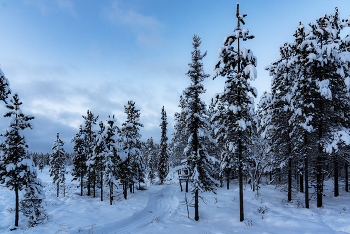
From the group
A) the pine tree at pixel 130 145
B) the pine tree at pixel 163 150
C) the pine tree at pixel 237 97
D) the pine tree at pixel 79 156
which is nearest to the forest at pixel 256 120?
the pine tree at pixel 237 97

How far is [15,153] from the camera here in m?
17.3

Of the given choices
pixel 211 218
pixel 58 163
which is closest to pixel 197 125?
pixel 211 218

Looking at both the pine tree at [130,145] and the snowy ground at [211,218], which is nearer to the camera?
the snowy ground at [211,218]

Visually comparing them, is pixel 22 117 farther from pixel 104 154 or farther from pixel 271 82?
pixel 271 82

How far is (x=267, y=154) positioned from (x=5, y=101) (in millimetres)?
25282

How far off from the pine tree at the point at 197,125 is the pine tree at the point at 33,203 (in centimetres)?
1580

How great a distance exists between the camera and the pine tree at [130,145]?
27297 millimetres

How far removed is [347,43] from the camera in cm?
1544

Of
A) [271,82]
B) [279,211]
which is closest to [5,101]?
[279,211]

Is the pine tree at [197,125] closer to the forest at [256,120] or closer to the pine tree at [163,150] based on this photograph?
the forest at [256,120]

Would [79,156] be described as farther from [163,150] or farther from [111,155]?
[163,150]

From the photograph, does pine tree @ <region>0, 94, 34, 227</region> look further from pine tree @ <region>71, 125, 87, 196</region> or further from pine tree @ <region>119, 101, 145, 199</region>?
pine tree @ <region>71, 125, 87, 196</region>

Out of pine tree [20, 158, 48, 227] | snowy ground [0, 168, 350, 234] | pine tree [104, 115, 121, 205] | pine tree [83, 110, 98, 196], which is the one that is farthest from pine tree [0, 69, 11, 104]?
pine tree [83, 110, 98, 196]

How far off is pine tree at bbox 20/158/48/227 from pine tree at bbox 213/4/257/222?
756 inches
